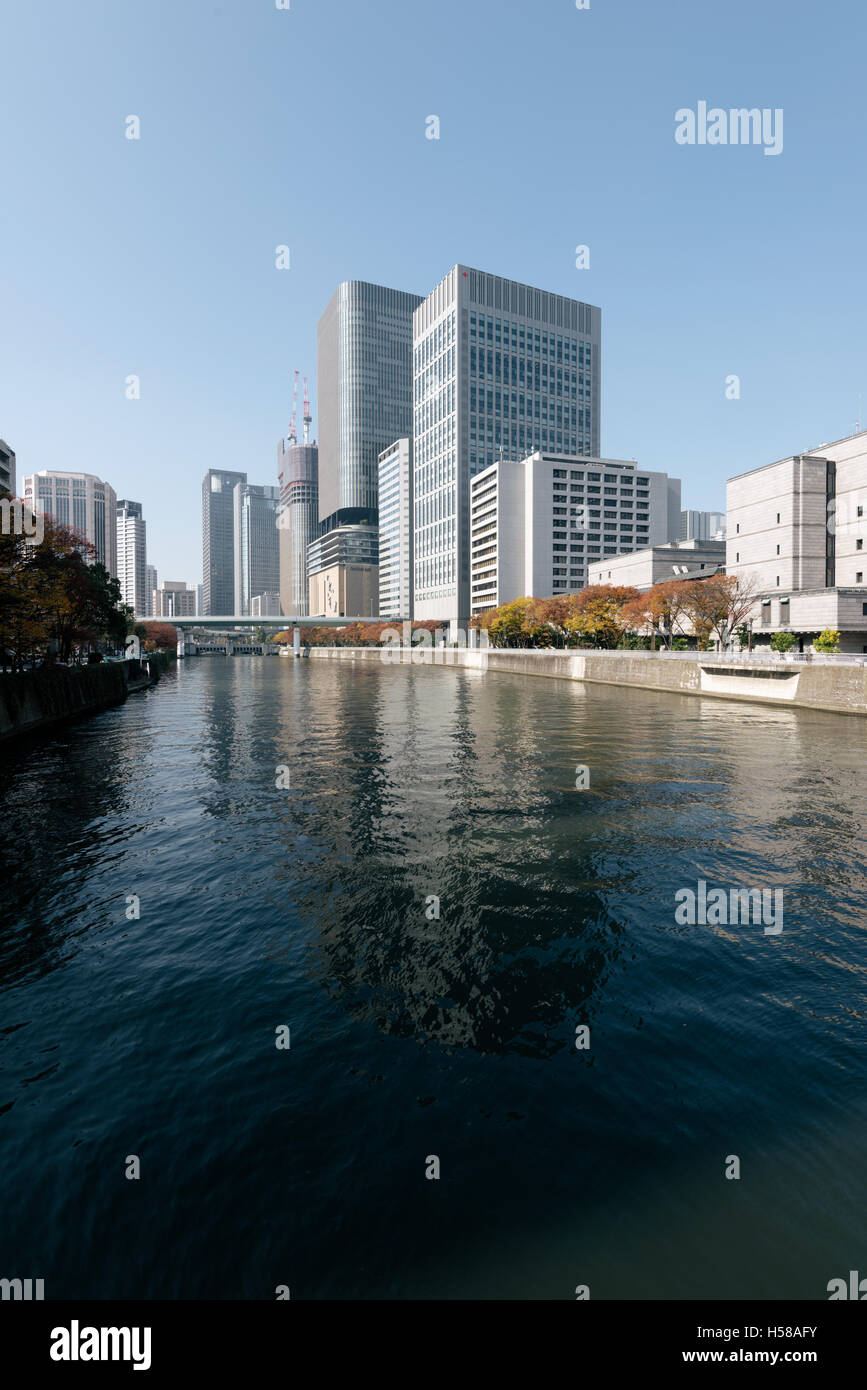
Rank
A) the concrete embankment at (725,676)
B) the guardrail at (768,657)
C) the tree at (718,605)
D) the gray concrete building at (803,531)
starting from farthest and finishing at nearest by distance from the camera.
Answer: the gray concrete building at (803,531)
the tree at (718,605)
the guardrail at (768,657)
the concrete embankment at (725,676)

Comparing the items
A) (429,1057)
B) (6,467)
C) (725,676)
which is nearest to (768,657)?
(725,676)

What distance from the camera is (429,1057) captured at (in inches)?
421

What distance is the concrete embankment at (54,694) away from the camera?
154 ft

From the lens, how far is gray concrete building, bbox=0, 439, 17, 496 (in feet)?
509

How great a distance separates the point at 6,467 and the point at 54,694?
134m

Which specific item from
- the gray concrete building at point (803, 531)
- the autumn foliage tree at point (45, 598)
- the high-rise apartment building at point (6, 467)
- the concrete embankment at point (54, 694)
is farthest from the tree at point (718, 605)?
the high-rise apartment building at point (6, 467)

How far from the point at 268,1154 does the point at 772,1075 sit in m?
7.50

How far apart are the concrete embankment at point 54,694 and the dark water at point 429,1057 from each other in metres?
26.1

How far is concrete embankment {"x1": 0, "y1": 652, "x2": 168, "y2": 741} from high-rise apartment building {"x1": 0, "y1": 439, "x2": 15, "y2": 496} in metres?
100

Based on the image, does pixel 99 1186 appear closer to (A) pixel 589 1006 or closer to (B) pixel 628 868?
(A) pixel 589 1006

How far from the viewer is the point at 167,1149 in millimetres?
8797

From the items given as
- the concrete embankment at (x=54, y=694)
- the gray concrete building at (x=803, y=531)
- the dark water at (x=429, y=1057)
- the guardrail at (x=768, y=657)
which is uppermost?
the gray concrete building at (x=803, y=531)

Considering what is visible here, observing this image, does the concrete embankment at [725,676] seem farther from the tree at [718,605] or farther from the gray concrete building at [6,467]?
the gray concrete building at [6,467]
